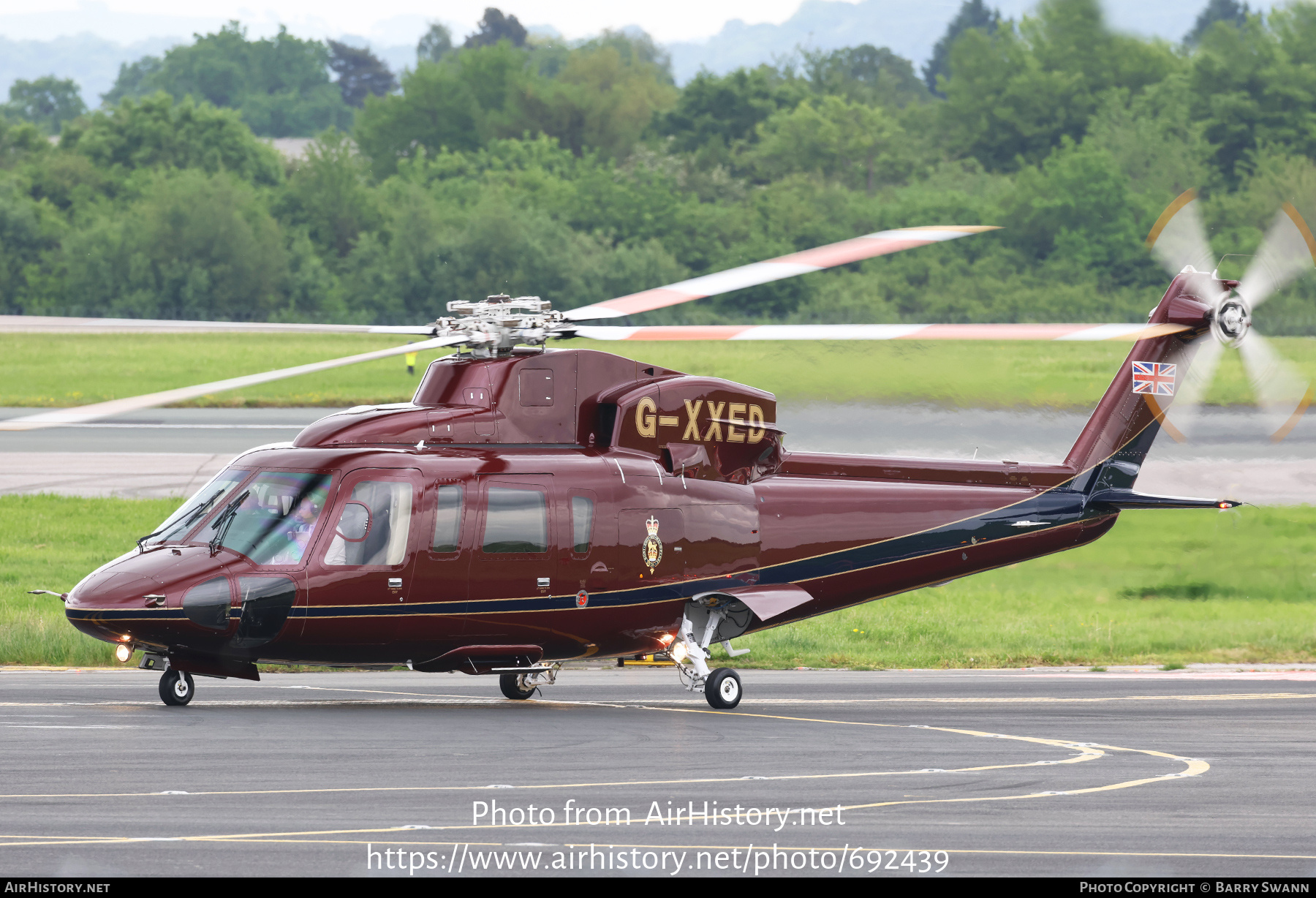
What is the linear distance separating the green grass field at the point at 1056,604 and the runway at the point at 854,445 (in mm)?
1644

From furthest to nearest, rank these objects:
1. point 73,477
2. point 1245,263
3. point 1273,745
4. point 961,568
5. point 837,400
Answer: point 1245,263, point 73,477, point 837,400, point 961,568, point 1273,745

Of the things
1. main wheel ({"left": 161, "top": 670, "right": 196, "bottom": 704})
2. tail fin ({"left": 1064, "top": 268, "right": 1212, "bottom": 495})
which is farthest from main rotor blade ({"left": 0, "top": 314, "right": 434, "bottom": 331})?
tail fin ({"left": 1064, "top": 268, "right": 1212, "bottom": 495})

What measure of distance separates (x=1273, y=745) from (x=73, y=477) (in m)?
26.0

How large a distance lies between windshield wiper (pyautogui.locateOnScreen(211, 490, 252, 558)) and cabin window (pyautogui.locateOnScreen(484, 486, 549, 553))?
222 centimetres

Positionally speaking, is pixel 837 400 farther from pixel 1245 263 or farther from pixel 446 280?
pixel 446 280

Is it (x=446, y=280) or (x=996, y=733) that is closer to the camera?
(x=996, y=733)

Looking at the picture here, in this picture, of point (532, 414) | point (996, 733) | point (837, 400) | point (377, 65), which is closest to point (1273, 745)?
point (996, 733)

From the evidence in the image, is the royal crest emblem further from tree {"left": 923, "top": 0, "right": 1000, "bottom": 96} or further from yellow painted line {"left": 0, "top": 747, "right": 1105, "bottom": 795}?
tree {"left": 923, "top": 0, "right": 1000, "bottom": 96}

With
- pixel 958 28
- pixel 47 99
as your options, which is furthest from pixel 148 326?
pixel 958 28

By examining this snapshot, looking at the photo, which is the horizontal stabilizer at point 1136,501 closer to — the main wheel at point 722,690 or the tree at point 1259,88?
the main wheel at point 722,690

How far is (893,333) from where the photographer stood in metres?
13.3

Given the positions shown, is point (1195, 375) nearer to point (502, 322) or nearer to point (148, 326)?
point (502, 322)

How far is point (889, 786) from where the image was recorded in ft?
40.0

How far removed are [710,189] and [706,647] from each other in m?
66.1
